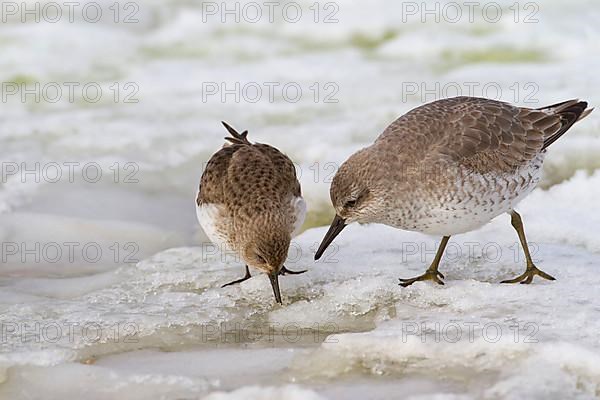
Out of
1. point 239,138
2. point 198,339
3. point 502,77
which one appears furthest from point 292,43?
point 198,339

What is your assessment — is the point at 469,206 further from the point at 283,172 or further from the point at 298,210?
the point at 283,172

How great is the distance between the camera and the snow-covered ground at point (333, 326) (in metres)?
3.98

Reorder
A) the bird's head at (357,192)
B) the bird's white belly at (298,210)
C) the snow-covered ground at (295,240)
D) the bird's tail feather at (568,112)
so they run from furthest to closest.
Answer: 1. the bird's tail feather at (568,112)
2. the bird's white belly at (298,210)
3. the bird's head at (357,192)
4. the snow-covered ground at (295,240)

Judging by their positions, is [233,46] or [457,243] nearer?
[457,243]

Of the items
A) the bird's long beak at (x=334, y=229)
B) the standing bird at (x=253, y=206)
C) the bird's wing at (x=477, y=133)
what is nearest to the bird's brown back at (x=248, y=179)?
the standing bird at (x=253, y=206)

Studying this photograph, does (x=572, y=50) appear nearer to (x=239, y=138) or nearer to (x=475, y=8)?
(x=475, y=8)

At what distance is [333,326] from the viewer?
466 cm

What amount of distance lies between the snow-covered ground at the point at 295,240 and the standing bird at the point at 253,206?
0.28 meters

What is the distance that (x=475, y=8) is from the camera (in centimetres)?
1026

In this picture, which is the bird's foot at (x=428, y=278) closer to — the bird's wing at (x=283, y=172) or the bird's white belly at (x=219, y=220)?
the bird's white belly at (x=219, y=220)

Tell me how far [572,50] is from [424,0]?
203 centimetres

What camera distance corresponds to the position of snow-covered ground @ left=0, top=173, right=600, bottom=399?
398 centimetres

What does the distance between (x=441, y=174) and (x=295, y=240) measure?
146 centimetres

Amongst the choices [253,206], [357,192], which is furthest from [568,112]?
[253,206]
